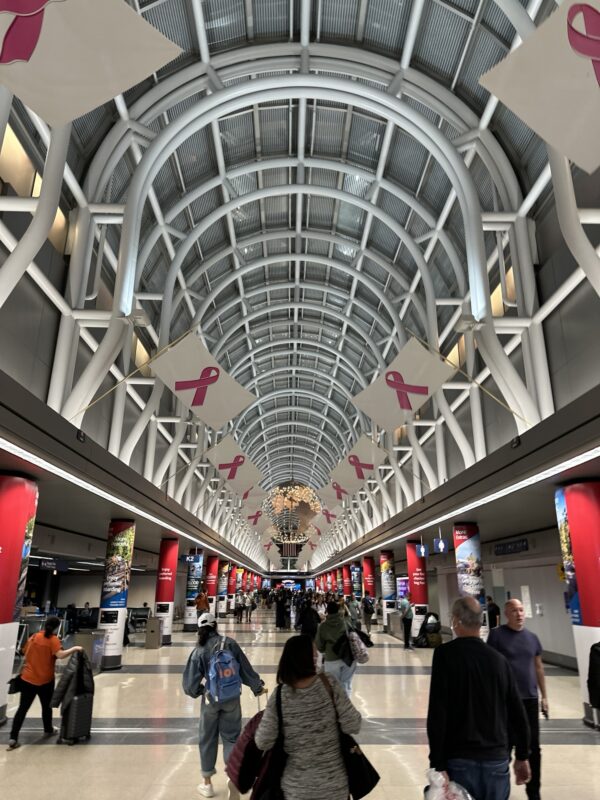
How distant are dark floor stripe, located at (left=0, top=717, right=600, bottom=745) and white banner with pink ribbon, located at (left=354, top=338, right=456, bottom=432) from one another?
22.4ft

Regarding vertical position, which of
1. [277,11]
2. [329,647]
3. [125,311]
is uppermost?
[277,11]

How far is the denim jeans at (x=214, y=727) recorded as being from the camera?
599 centimetres

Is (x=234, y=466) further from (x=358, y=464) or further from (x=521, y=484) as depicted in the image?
(x=521, y=484)

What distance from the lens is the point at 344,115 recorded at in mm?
17875

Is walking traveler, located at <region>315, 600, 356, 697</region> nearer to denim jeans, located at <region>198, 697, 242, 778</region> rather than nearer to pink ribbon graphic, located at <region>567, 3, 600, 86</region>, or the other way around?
denim jeans, located at <region>198, 697, 242, 778</region>

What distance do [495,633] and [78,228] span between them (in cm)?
1268

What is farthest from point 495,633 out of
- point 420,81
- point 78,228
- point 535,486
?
point 420,81

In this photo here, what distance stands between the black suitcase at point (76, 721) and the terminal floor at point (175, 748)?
0.16 m

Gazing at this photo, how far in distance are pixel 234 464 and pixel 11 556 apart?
12.5 m

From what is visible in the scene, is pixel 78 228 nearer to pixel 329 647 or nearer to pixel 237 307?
pixel 329 647

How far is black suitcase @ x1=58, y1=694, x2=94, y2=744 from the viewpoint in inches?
319

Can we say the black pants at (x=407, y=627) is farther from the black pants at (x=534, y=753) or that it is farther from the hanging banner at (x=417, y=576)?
the black pants at (x=534, y=753)

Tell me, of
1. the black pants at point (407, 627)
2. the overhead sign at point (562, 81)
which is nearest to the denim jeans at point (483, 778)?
the overhead sign at point (562, 81)

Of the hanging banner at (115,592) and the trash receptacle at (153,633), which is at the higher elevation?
the hanging banner at (115,592)
